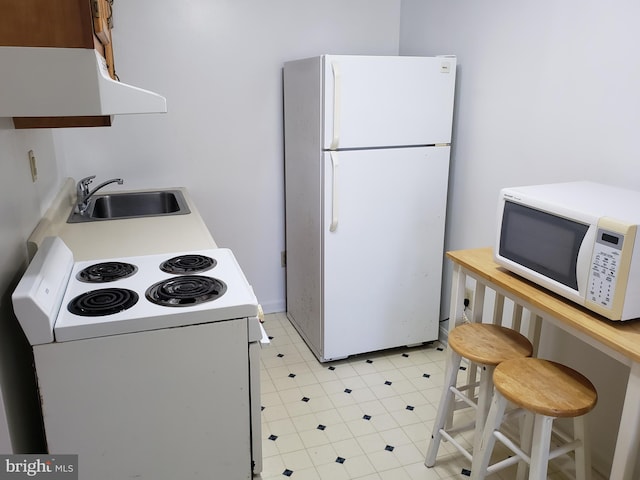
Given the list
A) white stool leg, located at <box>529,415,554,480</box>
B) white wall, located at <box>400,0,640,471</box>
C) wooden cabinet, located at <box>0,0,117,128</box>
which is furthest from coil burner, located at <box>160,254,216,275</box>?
white wall, located at <box>400,0,640,471</box>

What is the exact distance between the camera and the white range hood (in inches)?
49.1

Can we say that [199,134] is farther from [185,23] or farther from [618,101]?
[618,101]

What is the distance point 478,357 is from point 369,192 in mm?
1186

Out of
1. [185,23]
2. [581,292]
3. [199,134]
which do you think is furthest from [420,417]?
[185,23]

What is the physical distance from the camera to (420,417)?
2615mm

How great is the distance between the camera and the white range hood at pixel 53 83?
49.1 inches

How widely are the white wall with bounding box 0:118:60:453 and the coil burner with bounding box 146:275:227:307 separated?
41cm

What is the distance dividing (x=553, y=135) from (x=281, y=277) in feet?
6.65

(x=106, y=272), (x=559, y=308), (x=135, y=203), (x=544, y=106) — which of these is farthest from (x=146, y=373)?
(x=544, y=106)

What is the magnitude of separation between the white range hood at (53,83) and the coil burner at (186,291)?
1.82 ft

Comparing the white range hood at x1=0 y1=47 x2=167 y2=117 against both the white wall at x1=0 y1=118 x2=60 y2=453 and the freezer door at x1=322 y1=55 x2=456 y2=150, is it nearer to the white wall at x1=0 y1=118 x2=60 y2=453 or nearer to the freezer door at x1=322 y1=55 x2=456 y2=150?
the white wall at x1=0 y1=118 x2=60 y2=453

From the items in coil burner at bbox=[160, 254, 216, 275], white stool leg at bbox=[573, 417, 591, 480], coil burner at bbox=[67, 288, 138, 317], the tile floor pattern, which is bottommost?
the tile floor pattern

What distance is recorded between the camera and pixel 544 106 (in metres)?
2.41

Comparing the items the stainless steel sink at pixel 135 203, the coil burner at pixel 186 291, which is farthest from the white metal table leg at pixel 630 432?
the stainless steel sink at pixel 135 203
